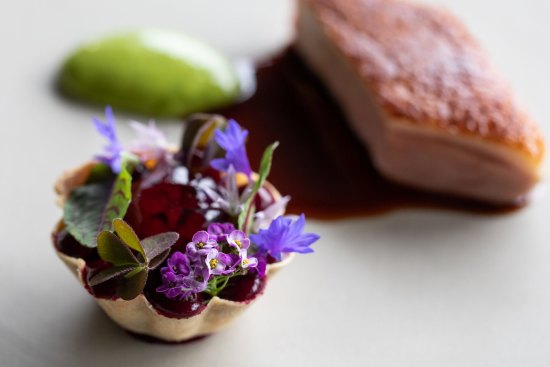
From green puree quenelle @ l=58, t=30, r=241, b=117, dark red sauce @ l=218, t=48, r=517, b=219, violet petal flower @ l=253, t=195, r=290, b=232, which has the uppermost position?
violet petal flower @ l=253, t=195, r=290, b=232

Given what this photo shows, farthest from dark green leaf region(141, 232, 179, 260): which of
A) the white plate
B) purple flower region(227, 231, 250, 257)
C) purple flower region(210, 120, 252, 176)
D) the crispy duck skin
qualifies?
the crispy duck skin

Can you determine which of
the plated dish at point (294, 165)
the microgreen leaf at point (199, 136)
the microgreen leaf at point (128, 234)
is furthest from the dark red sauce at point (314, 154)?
the microgreen leaf at point (128, 234)

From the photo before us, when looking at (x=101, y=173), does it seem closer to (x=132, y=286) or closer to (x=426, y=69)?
(x=132, y=286)

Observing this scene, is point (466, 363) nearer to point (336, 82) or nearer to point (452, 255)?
point (452, 255)

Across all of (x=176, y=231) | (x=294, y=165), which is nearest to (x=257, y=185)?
(x=176, y=231)

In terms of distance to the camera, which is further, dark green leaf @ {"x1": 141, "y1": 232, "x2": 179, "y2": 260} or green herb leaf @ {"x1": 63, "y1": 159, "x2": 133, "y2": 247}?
green herb leaf @ {"x1": 63, "y1": 159, "x2": 133, "y2": 247}

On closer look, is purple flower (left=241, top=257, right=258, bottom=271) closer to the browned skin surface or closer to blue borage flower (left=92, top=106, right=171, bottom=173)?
blue borage flower (left=92, top=106, right=171, bottom=173)
